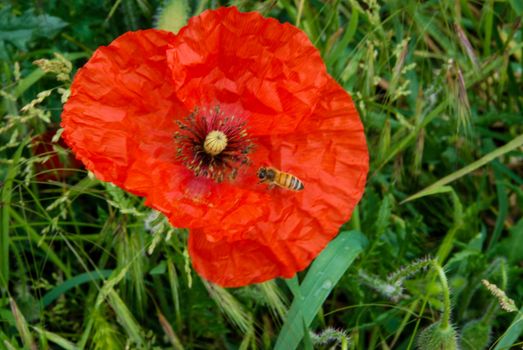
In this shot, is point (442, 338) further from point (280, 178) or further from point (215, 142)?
point (215, 142)

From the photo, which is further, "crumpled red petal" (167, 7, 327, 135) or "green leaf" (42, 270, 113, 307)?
"green leaf" (42, 270, 113, 307)

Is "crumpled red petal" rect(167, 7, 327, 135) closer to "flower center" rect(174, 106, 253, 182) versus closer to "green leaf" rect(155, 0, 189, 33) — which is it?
"flower center" rect(174, 106, 253, 182)

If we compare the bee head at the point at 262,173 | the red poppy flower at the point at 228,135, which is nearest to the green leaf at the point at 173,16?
the red poppy flower at the point at 228,135

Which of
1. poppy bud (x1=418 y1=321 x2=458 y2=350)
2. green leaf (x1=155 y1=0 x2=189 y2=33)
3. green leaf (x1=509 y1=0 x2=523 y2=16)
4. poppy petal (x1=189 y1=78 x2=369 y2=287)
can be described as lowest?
poppy bud (x1=418 y1=321 x2=458 y2=350)

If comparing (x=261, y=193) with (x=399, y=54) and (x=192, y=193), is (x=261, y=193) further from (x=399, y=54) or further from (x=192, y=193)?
(x=399, y=54)

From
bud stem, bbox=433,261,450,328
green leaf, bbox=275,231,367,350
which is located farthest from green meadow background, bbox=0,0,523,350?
bud stem, bbox=433,261,450,328

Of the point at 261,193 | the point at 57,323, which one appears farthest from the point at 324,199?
the point at 57,323

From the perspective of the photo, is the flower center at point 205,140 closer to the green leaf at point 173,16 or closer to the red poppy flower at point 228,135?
the red poppy flower at point 228,135
